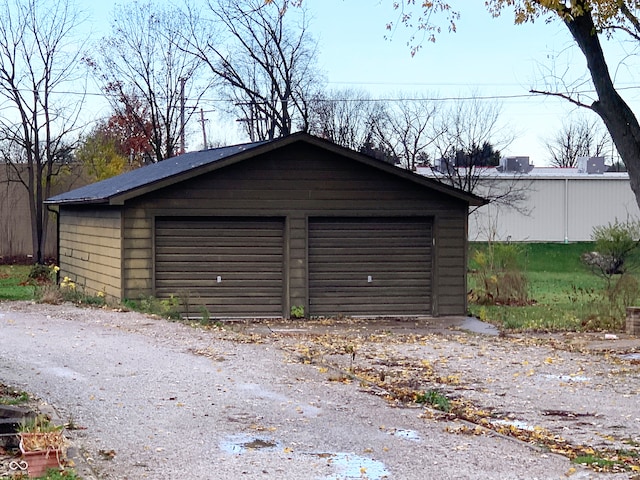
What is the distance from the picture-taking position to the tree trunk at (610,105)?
14.6 m

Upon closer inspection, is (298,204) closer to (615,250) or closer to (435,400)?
(615,250)

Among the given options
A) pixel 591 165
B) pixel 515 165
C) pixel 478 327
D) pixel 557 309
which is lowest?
pixel 478 327

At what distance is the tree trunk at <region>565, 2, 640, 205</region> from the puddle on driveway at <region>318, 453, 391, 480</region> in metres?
8.05

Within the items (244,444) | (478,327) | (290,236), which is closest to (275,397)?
(244,444)

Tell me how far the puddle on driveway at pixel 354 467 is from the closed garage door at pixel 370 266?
526 inches

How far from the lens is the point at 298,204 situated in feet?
70.0

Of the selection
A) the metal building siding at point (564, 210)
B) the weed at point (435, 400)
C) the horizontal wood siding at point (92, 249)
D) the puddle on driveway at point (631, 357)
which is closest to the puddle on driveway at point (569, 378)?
the weed at point (435, 400)

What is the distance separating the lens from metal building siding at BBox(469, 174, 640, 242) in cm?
4984

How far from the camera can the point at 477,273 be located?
27125 millimetres

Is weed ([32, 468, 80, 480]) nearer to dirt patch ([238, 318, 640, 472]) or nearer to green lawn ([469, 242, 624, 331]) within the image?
dirt patch ([238, 318, 640, 472])

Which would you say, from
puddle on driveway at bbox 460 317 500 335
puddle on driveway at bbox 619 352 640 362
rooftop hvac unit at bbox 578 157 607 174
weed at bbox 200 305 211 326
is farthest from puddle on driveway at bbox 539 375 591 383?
rooftop hvac unit at bbox 578 157 607 174

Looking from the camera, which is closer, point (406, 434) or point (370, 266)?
point (406, 434)

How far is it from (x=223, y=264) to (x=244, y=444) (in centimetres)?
1299

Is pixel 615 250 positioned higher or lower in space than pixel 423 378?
higher
